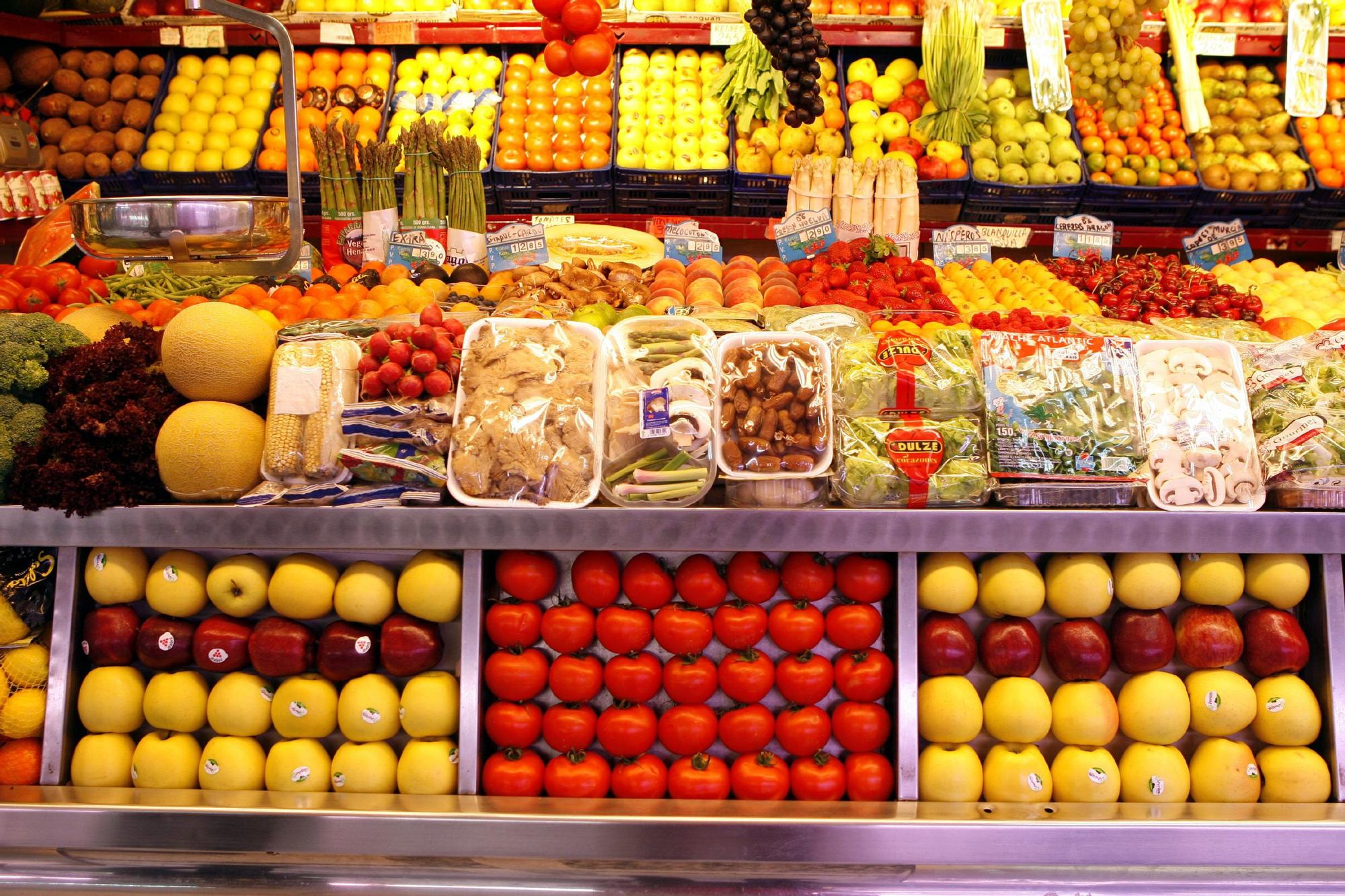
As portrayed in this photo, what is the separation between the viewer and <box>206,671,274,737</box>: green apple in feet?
7.14

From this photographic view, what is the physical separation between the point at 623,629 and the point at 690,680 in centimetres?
21

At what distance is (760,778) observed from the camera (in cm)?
215

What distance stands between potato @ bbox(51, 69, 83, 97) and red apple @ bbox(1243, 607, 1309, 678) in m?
6.30

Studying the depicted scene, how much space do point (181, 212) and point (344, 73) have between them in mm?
3940

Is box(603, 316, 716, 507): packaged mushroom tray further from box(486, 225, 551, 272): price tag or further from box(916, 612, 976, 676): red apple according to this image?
box(486, 225, 551, 272): price tag

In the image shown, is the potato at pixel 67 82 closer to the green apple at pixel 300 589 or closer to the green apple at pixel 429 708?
the green apple at pixel 300 589

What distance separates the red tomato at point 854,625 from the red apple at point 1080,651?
44 cm

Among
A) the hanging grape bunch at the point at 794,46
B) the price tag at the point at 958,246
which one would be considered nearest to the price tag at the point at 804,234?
the price tag at the point at 958,246

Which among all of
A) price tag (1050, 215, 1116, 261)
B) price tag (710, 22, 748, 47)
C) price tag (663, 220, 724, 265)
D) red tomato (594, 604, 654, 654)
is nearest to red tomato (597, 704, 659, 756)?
red tomato (594, 604, 654, 654)

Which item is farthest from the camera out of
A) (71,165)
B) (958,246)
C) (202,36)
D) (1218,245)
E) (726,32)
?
(202,36)

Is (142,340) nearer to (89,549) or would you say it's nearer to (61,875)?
(89,549)

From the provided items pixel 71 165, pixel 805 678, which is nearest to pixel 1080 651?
pixel 805 678

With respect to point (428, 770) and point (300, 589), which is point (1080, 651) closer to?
point (428, 770)

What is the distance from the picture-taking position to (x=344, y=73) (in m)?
5.44
